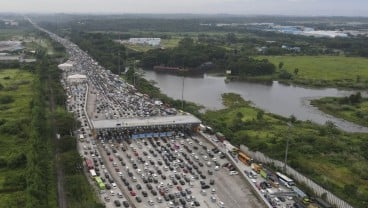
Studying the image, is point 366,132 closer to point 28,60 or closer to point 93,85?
point 93,85

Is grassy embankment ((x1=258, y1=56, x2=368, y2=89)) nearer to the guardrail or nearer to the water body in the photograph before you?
the water body

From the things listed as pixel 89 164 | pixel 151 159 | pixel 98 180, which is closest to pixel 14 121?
pixel 89 164

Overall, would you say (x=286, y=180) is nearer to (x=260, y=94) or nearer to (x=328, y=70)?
(x=260, y=94)

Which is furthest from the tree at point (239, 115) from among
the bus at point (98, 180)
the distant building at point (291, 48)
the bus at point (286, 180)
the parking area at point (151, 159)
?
the distant building at point (291, 48)

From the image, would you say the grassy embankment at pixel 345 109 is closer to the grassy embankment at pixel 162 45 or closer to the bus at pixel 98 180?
the bus at pixel 98 180

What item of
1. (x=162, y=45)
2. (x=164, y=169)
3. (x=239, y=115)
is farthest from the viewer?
(x=162, y=45)
